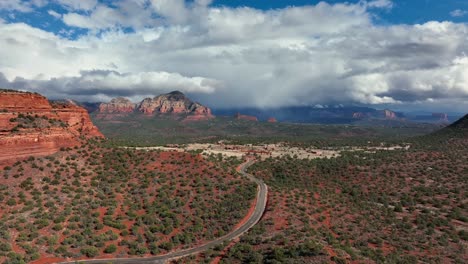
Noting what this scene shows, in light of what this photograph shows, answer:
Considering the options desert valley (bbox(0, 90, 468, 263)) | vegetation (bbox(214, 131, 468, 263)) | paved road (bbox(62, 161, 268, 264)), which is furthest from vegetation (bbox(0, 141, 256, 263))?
vegetation (bbox(214, 131, 468, 263))

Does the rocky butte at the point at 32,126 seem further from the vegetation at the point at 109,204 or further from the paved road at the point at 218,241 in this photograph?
the paved road at the point at 218,241

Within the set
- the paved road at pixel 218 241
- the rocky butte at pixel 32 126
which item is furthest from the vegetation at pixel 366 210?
the rocky butte at pixel 32 126

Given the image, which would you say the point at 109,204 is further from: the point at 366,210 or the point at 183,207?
the point at 366,210

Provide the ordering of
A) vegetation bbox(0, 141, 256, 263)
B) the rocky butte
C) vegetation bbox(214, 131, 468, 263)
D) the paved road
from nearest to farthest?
1. the paved road
2. vegetation bbox(0, 141, 256, 263)
3. vegetation bbox(214, 131, 468, 263)
4. the rocky butte

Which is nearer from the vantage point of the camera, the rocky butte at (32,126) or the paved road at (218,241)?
the paved road at (218,241)

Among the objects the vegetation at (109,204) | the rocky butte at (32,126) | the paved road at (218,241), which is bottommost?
the paved road at (218,241)

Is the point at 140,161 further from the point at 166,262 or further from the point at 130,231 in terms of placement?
the point at 166,262

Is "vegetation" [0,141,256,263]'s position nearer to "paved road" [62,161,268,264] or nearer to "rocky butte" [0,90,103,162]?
"paved road" [62,161,268,264]

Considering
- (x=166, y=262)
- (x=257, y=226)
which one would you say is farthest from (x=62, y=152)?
(x=257, y=226)
